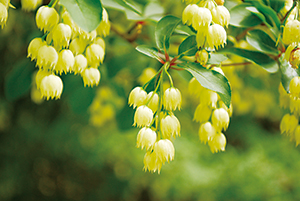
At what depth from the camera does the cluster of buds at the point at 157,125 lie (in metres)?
0.63

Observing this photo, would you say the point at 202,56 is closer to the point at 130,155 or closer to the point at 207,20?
the point at 207,20

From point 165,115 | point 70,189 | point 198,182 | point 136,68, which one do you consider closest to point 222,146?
point 165,115

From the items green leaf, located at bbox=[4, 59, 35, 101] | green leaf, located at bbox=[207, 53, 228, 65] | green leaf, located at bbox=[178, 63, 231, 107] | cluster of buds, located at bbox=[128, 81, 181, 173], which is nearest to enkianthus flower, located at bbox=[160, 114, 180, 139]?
cluster of buds, located at bbox=[128, 81, 181, 173]

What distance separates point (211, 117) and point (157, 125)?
0.21m

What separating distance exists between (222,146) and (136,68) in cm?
80

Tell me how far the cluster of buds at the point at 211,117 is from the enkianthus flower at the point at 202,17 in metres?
0.21

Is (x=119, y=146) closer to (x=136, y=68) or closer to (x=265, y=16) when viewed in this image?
(x=136, y=68)

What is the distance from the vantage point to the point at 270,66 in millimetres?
868

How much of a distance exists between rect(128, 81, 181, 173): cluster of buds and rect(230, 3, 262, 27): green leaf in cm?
41

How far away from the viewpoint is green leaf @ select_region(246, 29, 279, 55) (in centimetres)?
87

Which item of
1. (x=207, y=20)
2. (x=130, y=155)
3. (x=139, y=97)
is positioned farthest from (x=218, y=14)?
(x=130, y=155)

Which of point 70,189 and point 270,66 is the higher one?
point 270,66

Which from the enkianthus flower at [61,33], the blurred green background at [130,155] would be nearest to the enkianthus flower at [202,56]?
the enkianthus flower at [61,33]

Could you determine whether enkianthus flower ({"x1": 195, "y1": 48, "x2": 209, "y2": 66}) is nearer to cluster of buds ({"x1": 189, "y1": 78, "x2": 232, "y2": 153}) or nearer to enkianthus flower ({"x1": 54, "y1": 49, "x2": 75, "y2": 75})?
cluster of buds ({"x1": 189, "y1": 78, "x2": 232, "y2": 153})
